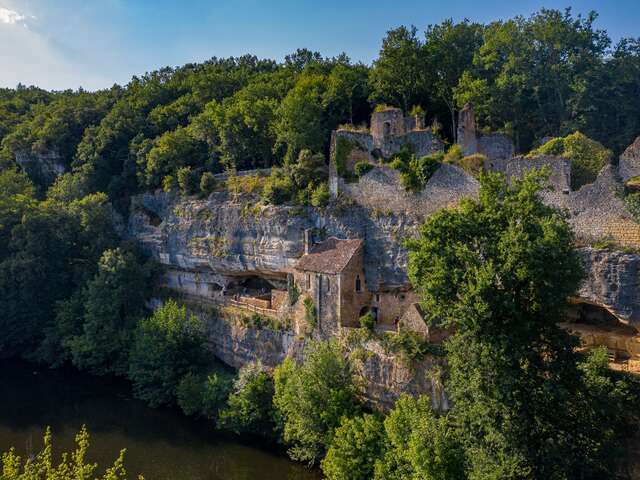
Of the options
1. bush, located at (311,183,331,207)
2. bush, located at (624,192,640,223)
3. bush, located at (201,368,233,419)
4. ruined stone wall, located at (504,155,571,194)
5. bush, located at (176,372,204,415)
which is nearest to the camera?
bush, located at (624,192,640,223)

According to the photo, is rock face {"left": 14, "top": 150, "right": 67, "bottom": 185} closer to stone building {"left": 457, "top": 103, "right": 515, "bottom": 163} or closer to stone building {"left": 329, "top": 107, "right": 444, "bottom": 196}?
stone building {"left": 329, "top": 107, "right": 444, "bottom": 196}

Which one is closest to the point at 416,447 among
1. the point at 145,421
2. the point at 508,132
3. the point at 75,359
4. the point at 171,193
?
the point at 145,421

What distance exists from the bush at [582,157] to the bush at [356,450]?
14.4 m

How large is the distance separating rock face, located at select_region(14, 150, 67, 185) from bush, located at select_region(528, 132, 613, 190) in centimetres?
4831

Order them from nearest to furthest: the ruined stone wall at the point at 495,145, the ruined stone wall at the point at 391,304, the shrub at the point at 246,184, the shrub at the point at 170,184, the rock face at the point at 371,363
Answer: the rock face at the point at 371,363 < the ruined stone wall at the point at 391,304 < the ruined stone wall at the point at 495,145 < the shrub at the point at 246,184 < the shrub at the point at 170,184

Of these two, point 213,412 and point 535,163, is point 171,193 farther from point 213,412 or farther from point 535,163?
point 535,163

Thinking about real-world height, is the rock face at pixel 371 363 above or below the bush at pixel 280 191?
below

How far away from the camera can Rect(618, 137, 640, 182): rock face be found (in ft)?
68.6

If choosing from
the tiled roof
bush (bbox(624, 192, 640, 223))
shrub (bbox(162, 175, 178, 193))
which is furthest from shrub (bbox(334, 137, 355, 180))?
shrub (bbox(162, 175, 178, 193))

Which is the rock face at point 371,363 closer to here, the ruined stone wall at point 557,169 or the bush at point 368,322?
the bush at point 368,322

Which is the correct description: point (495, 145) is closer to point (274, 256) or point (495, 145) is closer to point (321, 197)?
point (321, 197)

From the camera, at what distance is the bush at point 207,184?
3844 centimetres

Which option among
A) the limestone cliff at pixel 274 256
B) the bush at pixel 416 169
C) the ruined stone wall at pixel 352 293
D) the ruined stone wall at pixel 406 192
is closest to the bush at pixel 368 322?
the limestone cliff at pixel 274 256

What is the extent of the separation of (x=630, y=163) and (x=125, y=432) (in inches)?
1130
